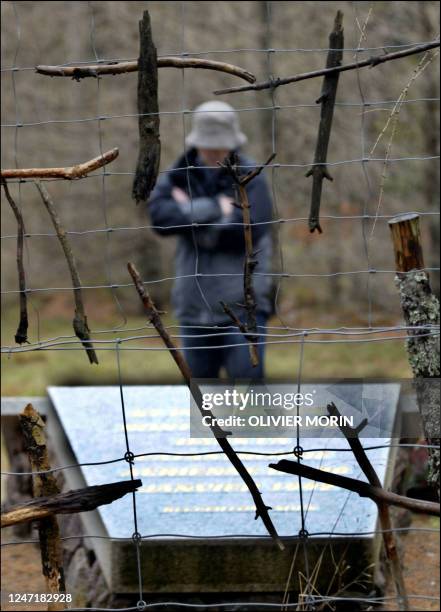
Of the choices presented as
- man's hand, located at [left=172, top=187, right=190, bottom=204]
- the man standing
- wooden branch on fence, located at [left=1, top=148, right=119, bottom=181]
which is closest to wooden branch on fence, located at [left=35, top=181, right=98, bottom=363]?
wooden branch on fence, located at [left=1, top=148, right=119, bottom=181]

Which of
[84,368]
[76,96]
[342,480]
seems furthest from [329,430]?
[76,96]

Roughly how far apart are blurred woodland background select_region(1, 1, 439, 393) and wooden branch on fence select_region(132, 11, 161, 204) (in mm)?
4665

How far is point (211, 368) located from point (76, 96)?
23.1 ft

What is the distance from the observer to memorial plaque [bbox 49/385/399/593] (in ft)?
11.9

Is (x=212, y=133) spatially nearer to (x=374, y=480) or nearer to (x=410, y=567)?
(x=410, y=567)

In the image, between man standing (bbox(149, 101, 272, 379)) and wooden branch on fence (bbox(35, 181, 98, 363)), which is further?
man standing (bbox(149, 101, 272, 379))

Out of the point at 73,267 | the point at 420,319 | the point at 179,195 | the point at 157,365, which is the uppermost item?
the point at 179,195

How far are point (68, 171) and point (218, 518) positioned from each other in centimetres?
159

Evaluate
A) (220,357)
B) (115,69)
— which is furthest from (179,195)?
(115,69)

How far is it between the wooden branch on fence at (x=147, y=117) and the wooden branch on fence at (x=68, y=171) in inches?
5.4

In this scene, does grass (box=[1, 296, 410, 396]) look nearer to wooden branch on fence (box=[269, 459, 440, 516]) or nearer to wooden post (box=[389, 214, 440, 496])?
wooden post (box=[389, 214, 440, 496])

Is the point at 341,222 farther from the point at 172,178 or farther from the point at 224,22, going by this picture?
the point at 172,178

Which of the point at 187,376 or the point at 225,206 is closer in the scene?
the point at 187,376

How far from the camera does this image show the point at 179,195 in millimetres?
4820
